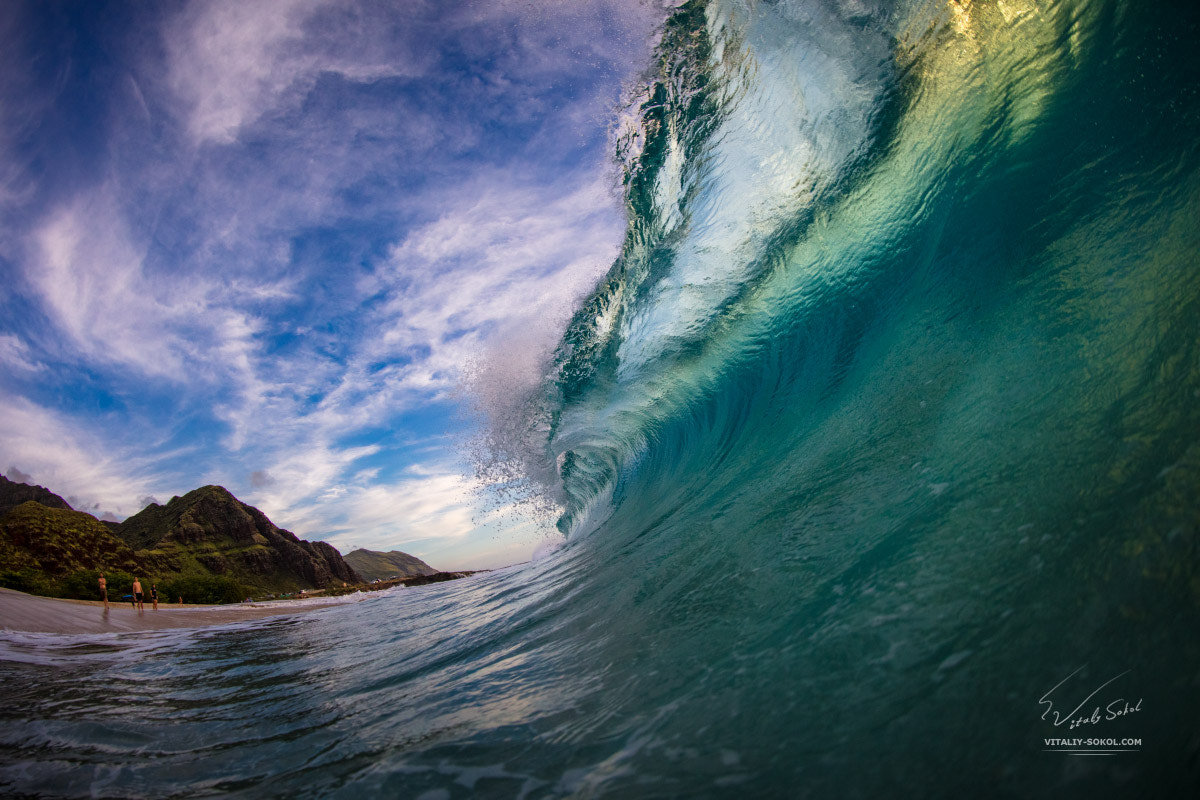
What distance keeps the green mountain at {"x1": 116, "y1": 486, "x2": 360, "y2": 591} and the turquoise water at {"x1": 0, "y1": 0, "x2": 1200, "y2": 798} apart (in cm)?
8714

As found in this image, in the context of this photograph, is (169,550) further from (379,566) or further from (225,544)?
(379,566)

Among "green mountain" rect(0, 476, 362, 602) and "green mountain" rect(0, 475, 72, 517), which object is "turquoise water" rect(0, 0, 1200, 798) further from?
"green mountain" rect(0, 475, 72, 517)

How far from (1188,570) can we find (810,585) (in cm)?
126

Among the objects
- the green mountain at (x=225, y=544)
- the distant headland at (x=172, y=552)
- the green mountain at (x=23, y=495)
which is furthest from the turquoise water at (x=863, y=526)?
the green mountain at (x=23, y=495)

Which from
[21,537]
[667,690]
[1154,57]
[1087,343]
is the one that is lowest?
[667,690]

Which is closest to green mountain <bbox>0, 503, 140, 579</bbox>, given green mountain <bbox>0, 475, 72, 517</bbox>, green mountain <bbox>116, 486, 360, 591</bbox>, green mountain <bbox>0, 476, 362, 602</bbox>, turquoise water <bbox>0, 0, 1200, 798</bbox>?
green mountain <bbox>0, 476, 362, 602</bbox>

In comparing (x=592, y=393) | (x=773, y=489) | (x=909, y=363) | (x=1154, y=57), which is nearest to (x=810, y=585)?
(x=773, y=489)

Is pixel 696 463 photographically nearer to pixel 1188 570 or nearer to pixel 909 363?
pixel 909 363

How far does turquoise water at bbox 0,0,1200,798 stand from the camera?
4.69 feet

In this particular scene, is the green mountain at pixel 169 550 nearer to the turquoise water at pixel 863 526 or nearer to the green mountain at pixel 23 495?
the green mountain at pixel 23 495

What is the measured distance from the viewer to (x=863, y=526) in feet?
8.66

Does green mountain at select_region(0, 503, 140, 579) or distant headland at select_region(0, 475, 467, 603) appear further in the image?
green mountain at select_region(0, 503, 140, 579)

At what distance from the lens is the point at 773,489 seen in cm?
415

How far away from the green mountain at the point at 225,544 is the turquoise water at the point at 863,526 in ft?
286
